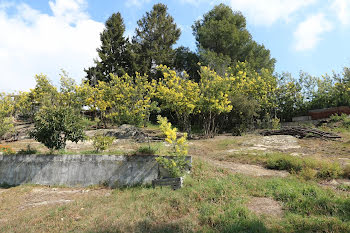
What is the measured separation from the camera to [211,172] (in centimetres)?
721

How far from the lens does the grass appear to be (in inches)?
178

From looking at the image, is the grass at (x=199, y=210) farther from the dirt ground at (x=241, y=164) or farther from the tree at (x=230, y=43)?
the tree at (x=230, y=43)

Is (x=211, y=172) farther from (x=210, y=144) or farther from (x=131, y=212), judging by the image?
(x=210, y=144)

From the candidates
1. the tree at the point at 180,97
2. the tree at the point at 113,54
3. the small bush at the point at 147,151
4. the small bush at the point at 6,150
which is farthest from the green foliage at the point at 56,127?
the tree at the point at 113,54

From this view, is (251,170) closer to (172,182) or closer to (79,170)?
(172,182)

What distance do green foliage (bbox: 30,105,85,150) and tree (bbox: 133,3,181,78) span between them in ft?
52.3

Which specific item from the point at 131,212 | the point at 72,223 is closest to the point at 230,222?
the point at 131,212

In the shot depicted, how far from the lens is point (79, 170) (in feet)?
27.1

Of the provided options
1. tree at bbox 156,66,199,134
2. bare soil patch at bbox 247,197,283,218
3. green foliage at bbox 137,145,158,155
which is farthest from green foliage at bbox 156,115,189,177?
tree at bbox 156,66,199,134

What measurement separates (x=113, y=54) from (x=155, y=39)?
4593 mm

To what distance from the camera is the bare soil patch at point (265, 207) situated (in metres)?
4.93

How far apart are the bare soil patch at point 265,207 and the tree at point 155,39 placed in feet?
65.9

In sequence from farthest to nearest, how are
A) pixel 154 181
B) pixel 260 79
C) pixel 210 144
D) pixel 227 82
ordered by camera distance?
pixel 260 79, pixel 227 82, pixel 210 144, pixel 154 181

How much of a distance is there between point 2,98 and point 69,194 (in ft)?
A: 40.0
